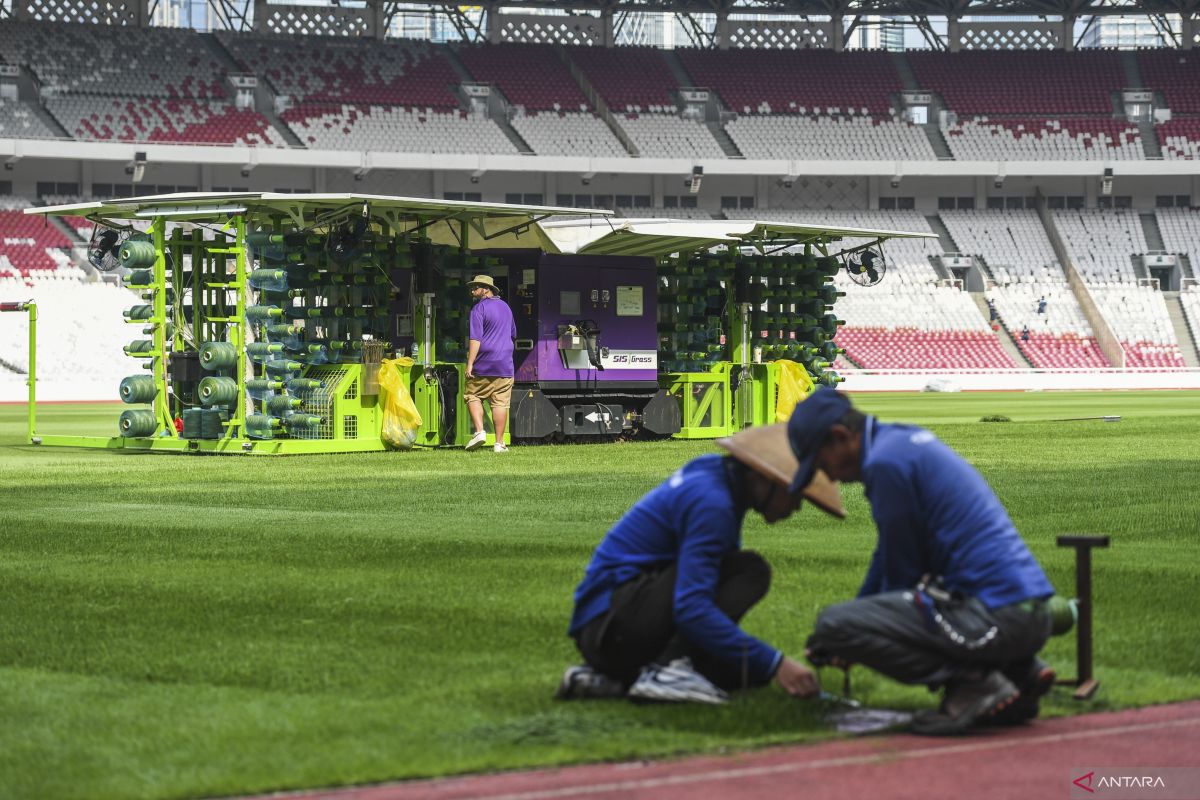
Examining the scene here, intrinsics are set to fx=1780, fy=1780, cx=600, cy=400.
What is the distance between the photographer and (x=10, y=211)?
200ft

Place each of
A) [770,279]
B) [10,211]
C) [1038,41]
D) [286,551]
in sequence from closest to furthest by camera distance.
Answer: [286,551] < [770,279] < [10,211] < [1038,41]

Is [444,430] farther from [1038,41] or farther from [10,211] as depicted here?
[1038,41]

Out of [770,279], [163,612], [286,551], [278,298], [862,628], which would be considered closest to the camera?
[862,628]

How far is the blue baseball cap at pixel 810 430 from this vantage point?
6.18m

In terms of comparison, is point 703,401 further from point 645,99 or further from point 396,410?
point 645,99

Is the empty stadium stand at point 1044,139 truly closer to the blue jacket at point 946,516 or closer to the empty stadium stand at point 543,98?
the empty stadium stand at point 543,98

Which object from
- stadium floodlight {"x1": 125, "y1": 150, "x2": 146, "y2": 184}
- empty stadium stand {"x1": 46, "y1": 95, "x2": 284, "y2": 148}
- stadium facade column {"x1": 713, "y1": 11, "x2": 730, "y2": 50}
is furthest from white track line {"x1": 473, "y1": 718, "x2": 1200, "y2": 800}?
stadium facade column {"x1": 713, "y1": 11, "x2": 730, "y2": 50}

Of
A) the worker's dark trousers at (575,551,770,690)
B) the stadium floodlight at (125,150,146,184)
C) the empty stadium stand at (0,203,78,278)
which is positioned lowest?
the worker's dark trousers at (575,551,770,690)

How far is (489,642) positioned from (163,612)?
2.02 m

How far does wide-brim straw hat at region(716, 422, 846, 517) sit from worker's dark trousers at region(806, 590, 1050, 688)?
0.38 meters

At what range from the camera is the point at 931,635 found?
6195 mm

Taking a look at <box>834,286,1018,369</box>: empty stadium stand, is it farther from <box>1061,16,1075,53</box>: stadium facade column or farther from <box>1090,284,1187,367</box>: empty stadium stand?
<box>1061,16,1075,53</box>: stadium facade column

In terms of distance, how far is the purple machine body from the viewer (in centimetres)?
2388

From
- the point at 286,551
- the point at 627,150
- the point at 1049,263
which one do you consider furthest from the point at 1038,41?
the point at 286,551
